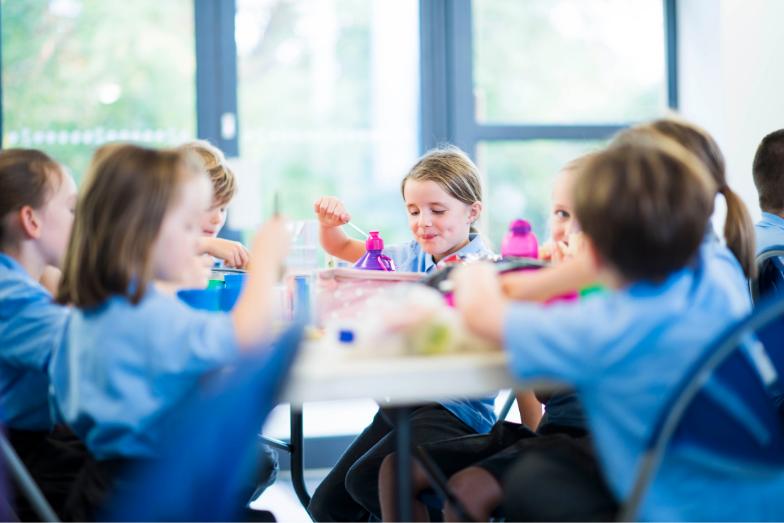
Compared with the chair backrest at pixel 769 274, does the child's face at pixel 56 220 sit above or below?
above

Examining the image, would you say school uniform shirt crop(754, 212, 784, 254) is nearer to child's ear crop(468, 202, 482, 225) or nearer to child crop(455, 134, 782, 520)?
child's ear crop(468, 202, 482, 225)

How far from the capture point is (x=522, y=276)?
55.9 inches

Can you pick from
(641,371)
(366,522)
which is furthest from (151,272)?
(366,522)

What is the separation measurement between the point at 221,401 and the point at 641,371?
20.8 inches

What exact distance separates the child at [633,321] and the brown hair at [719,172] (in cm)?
34

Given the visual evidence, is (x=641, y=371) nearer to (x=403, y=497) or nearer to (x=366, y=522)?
(x=403, y=497)

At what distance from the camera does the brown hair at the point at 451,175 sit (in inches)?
94.7

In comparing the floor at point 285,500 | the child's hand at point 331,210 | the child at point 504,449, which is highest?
the child's hand at point 331,210

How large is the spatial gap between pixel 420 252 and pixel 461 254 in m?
0.24

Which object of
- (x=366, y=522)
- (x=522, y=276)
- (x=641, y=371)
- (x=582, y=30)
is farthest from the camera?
(x=582, y=30)

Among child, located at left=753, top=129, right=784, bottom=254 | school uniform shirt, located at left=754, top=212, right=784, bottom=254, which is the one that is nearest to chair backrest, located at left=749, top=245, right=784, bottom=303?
school uniform shirt, located at left=754, top=212, right=784, bottom=254

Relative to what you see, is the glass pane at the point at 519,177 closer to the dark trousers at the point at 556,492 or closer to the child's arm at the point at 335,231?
the child's arm at the point at 335,231

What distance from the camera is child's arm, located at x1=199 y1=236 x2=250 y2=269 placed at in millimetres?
2215

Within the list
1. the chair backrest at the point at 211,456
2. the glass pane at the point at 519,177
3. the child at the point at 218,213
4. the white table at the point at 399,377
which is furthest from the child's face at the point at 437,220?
the glass pane at the point at 519,177
